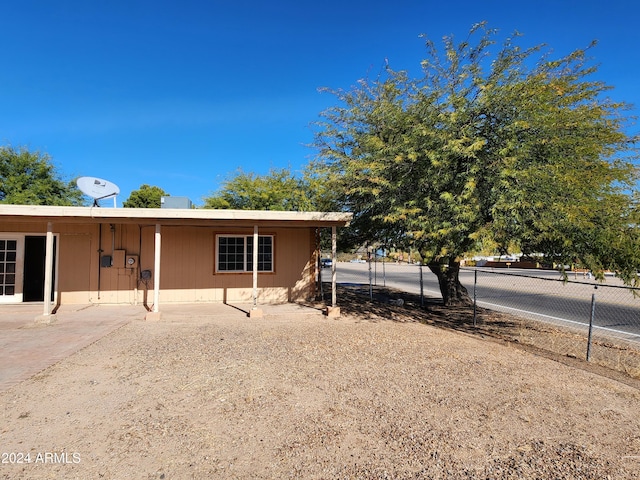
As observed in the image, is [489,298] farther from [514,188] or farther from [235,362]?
[235,362]

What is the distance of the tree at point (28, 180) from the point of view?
1838 centimetres

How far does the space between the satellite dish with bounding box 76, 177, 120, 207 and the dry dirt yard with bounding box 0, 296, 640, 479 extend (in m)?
4.97

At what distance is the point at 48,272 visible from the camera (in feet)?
25.9

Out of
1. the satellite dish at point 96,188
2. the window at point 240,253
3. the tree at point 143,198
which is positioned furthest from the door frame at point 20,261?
the tree at point 143,198

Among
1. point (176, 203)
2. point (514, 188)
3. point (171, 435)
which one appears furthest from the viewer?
point (176, 203)

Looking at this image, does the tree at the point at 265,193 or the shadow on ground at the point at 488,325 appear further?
the tree at the point at 265,193

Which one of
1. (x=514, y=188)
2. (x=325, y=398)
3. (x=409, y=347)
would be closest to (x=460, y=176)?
(x=514, y=188)

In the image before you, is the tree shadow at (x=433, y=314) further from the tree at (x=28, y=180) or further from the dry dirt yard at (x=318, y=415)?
the tree at (x=28, y=180)

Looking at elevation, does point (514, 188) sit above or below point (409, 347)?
above

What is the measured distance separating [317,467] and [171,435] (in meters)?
1.40

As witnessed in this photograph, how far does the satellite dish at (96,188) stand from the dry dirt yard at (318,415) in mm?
4973

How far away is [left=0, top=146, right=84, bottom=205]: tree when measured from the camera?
18375mm

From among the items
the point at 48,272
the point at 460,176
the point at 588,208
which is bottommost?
the point at 48,272

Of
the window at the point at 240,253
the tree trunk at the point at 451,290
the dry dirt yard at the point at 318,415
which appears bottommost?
the dry dirt yard at the point at 318,415
